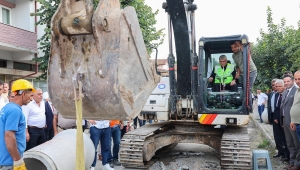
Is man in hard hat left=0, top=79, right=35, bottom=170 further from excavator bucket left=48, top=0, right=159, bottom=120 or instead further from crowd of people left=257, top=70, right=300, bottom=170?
crowd of people left=257, top=70, right=300, bottom=170

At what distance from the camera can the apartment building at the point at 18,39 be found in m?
13.7

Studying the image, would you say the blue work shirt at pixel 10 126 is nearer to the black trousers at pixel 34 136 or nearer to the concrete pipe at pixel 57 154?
the concrete pipe at pixel 57 154

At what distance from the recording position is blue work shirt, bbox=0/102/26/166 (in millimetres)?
3868

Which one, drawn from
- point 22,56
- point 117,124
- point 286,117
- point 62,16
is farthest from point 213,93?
point 22,56

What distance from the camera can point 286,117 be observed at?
6625 mm

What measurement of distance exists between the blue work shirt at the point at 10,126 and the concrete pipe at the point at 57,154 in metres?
0.78

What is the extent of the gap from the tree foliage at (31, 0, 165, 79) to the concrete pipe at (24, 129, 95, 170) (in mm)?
5362

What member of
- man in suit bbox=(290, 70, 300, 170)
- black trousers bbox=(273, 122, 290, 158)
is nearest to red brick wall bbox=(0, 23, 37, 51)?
black trousers bbox=(273, 122, 290, 158)

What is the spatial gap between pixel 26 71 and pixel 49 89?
42.4 feet

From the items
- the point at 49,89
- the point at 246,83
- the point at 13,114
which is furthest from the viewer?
the point at 246,83

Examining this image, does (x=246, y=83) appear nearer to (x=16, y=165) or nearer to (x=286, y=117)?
(x=286, y=117)

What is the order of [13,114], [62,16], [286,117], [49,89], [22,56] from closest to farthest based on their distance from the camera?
[62,16] → [49,89] → [13,114] → [286,117] → [22,56]

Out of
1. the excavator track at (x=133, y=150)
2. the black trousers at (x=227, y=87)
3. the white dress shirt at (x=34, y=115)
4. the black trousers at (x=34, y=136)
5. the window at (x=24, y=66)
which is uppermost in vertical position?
the window at (x=24, y=66)

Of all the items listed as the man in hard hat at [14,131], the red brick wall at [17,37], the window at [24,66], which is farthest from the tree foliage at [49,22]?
the man in hard hat at [14,131]
